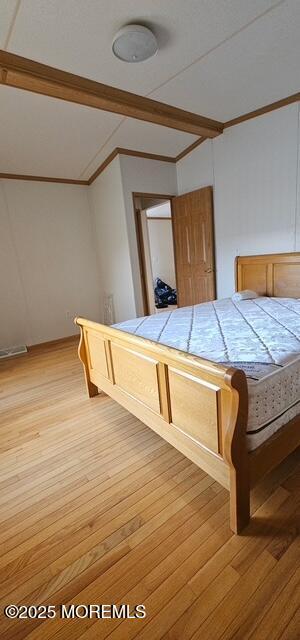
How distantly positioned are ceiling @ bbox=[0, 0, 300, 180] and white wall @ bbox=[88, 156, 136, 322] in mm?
581

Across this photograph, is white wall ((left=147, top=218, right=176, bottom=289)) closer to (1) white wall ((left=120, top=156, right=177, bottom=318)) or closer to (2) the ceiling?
(1) white wall ((left=120, top=156, right=177, bottom=318))

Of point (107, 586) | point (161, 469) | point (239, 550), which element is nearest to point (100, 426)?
point (161, 469)

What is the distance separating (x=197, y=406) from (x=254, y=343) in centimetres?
54

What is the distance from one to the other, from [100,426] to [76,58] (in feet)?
9.07

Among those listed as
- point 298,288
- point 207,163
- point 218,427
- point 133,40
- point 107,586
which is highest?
point 133,40

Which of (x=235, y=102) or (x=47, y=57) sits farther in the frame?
(x=235, y=102)

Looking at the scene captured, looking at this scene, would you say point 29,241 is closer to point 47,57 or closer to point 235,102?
point 47,57

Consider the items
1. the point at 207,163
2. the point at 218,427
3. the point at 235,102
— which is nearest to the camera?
the point at 218,427

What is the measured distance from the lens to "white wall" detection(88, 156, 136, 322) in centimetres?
401

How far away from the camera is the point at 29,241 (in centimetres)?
429

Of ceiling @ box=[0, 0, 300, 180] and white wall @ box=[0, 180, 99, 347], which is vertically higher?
ceiling @ box=[0, 0, 300, 180]

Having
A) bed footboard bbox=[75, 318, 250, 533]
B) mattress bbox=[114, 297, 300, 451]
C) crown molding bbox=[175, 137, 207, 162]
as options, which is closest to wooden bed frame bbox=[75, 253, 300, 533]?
bed footboard bbox=[75, 318, 250, 533]

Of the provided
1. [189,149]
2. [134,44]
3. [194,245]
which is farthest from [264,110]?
[134,44]

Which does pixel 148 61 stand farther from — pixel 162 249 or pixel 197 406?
pixel 162 249
